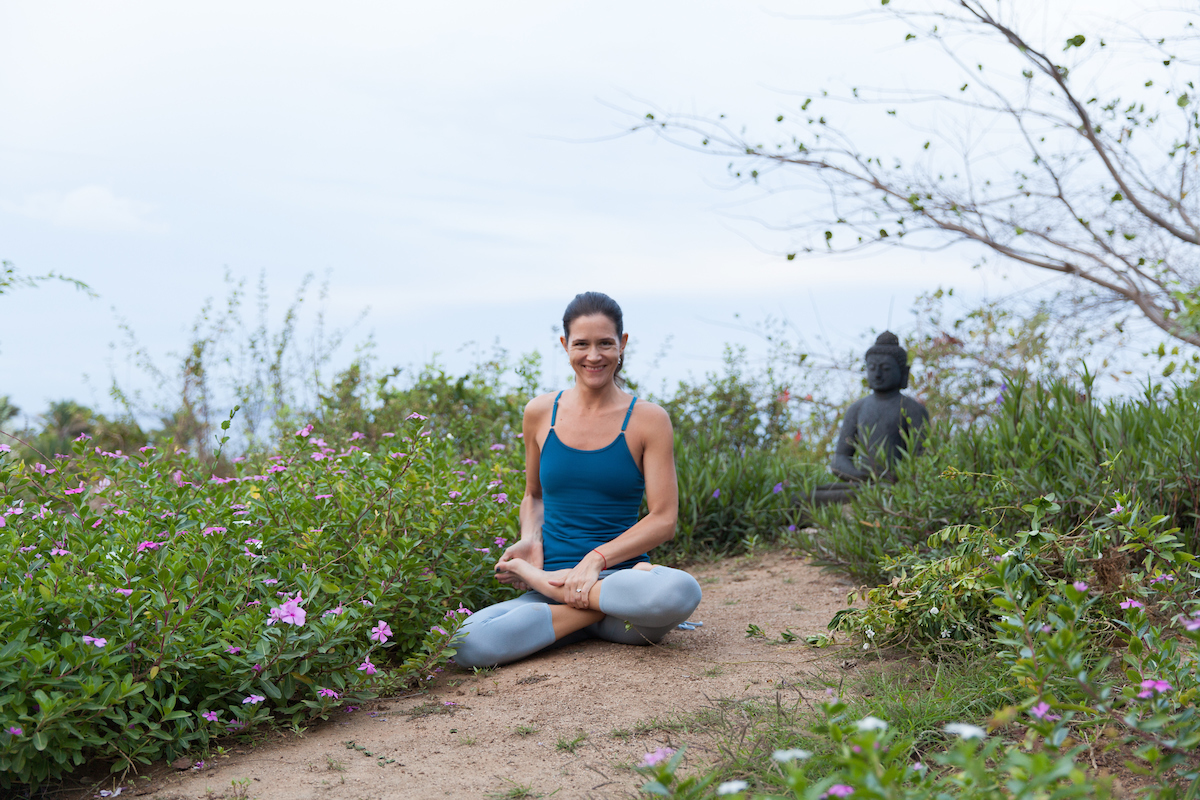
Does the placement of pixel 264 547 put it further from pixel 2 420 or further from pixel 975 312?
pixel 2 420

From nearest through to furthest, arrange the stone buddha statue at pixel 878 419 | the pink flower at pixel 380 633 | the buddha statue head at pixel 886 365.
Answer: the pink flower at pixel 380 633, the stone buddha statue at pixel 878 419, the buddha statue head at pixel 886 365

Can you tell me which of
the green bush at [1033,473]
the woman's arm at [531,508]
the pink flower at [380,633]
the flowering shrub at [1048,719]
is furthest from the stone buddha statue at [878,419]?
the pink flower at [380,633]

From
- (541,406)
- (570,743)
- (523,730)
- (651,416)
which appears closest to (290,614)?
(523,730)

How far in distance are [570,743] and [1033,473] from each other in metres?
2.53

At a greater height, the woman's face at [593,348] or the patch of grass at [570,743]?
the woman's face at [593,348]

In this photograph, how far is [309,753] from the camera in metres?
2.83

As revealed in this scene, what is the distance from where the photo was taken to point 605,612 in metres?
3.55

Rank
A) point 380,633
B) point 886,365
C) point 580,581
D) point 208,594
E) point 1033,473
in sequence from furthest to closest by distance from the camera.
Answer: point 886,365
point 1033,473
point 580,581
point 380,633
point 208,594

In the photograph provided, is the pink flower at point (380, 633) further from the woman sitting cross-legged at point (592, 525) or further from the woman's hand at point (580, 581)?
the woman's hand at point (580, 581)

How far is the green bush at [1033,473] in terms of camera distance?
12.7ft

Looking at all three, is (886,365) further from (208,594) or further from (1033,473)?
(208,594)

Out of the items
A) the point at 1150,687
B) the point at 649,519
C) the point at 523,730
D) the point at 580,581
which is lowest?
the point at 523,730

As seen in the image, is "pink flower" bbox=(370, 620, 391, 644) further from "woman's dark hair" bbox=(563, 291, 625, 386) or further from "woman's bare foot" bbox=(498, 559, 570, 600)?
"woman's dark hair" bbox=(563, 291, 625, 386)

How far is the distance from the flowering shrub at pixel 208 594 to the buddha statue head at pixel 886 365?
111 inches
